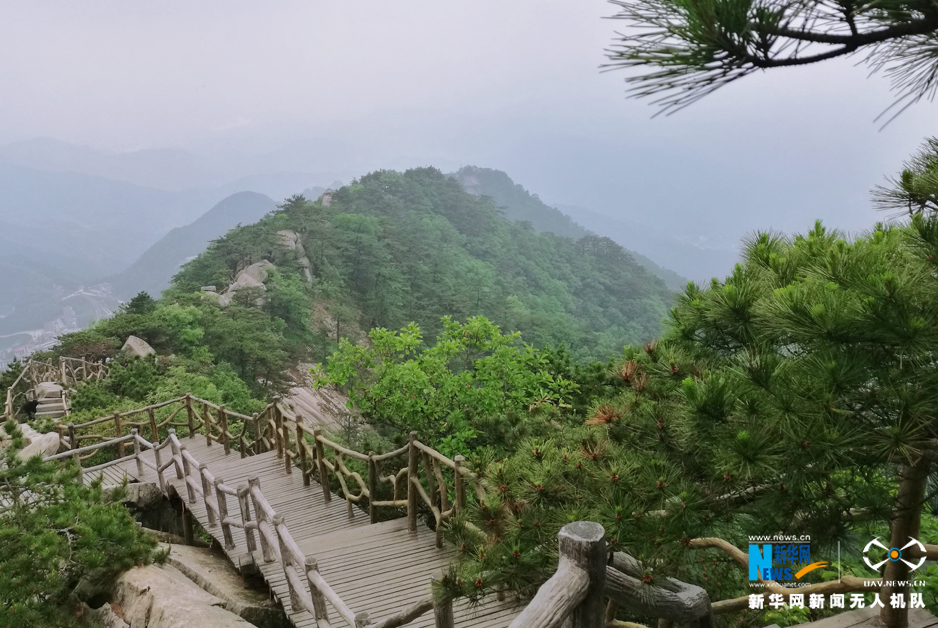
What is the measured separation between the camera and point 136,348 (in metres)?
16.7

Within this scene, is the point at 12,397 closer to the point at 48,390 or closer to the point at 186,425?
the point at 48,390

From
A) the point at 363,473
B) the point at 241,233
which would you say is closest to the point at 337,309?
the point at 241,233

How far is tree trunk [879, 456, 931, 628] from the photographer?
2062 mm

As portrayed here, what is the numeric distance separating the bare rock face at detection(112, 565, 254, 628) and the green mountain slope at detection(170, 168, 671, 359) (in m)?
20.1

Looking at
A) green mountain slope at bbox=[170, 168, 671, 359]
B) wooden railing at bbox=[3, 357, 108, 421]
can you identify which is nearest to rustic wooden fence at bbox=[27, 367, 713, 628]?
wooden railing at bbox=[3, 357, 108, 421]

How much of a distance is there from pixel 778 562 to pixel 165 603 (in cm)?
402

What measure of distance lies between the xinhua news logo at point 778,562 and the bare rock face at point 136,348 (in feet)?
55.1

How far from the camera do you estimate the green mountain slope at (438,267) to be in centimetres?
2920

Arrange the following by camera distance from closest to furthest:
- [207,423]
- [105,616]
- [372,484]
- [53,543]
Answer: [53,543], [105,616], [372,484], [207,423]

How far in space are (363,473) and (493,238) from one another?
146ft

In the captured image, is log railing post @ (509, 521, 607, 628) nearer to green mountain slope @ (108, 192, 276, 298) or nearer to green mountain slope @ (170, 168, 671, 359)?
green mountain slope @ (170, 168, 671, 359)

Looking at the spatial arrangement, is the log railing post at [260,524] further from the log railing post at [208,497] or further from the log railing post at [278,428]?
the log railing post at [278,428]

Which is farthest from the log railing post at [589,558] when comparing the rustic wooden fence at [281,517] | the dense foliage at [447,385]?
the dense foliage at [447,385]

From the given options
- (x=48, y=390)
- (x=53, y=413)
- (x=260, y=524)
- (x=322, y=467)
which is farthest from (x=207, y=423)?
(x=48, y=390)
